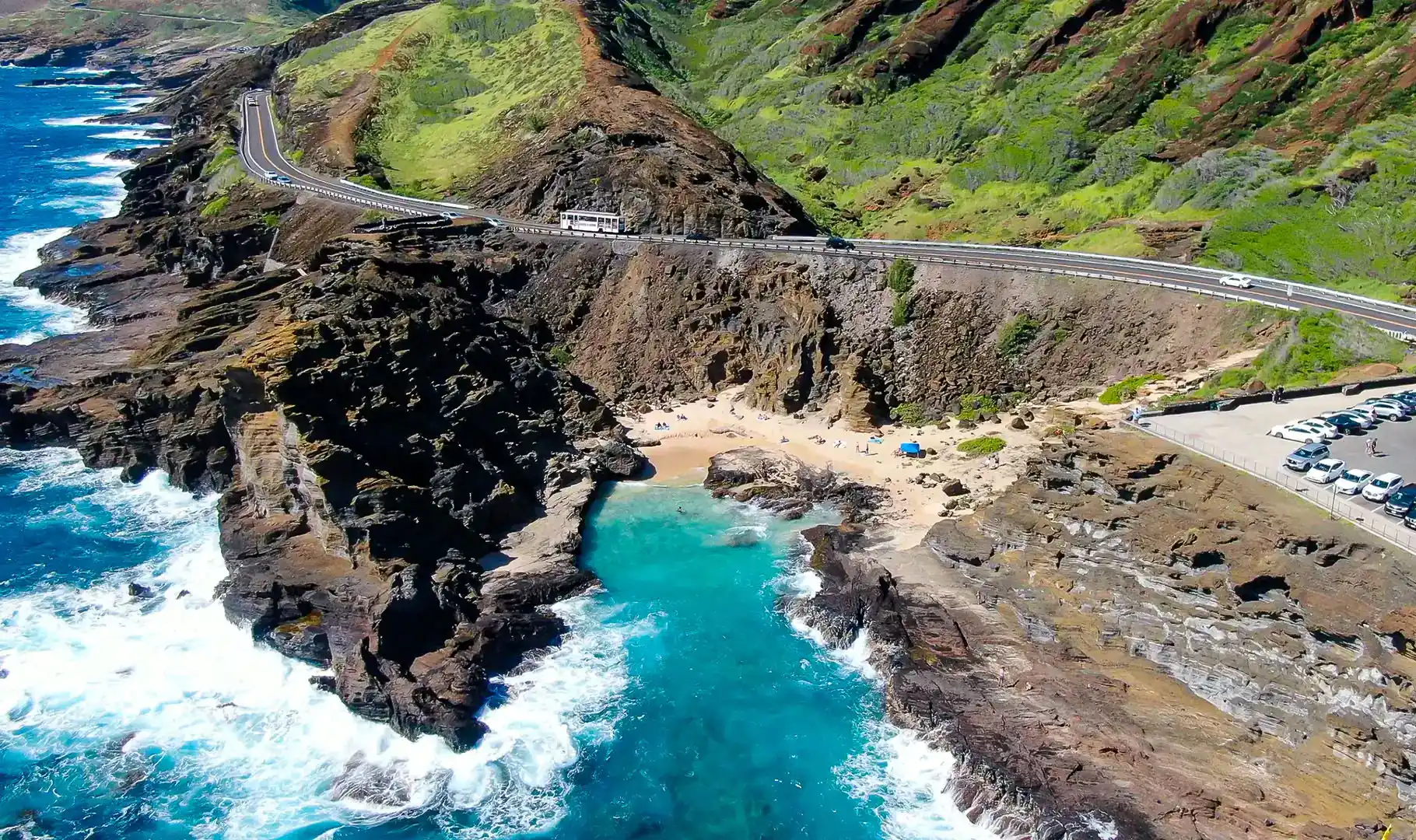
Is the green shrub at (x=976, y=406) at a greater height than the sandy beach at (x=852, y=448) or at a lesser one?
greater

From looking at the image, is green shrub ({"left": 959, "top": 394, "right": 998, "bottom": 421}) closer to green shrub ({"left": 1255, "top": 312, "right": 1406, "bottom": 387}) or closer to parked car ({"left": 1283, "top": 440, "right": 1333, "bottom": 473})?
A: green shrub ({"left": 1255, "top": 312, "right": 1406, "bottom": 387})

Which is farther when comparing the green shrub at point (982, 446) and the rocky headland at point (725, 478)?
the green shrub at point (982, 446)

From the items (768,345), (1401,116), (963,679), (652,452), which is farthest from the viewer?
(1401,116)

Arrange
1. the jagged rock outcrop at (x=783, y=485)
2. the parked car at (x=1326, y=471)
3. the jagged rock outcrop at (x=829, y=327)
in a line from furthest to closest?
the jagged rock outcrop at (x=829, y=327), the jagged rock outcrop at (x=783, y=485), the parked car at (x=1326, y=471)

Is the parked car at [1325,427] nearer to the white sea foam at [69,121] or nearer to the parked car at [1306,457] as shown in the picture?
the parked car at [1306,457]

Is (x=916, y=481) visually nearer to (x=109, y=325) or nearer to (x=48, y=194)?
(x=109, y=325)

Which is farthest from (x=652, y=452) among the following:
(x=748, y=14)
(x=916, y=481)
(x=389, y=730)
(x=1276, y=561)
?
(x=748, y=14)

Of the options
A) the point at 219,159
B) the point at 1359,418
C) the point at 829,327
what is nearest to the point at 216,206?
the point at 219,159

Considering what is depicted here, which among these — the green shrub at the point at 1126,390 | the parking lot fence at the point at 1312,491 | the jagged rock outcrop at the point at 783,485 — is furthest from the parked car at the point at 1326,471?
the jagged rock outcrop at the point at 783,485
